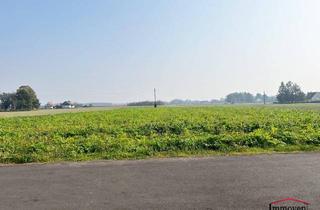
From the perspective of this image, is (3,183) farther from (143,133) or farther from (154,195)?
(143,133)

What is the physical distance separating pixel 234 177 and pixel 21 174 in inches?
203

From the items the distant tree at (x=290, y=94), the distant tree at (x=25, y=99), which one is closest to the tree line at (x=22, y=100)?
the distant tree at (x=25, y=99)

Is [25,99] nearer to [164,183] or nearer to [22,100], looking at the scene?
[22,100]

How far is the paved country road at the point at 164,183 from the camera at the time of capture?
17.9ft

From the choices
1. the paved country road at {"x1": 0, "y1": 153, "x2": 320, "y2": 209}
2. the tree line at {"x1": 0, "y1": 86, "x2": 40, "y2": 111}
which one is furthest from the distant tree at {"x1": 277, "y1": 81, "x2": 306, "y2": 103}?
the paved country road at {"x1": 0, "y1": 153, "x2": 320, "y2": 209}

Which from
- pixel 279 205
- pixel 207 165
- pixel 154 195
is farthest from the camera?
pixel 207 165

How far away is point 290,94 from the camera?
139750mm

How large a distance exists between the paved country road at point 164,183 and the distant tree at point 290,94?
14058cm

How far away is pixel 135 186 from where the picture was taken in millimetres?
6434

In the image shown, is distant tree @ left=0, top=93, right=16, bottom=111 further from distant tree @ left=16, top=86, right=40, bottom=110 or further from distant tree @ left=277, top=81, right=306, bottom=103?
distant tree @ left=277, top=81, right=306, bottom=103

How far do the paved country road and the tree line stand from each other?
11205cm

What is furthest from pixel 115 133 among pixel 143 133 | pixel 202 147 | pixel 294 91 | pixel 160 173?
pixel 294 91

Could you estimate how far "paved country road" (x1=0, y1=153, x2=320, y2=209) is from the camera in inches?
215

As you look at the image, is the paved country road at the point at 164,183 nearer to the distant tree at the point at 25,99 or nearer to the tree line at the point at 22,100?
the tree line at the point at 22,100
